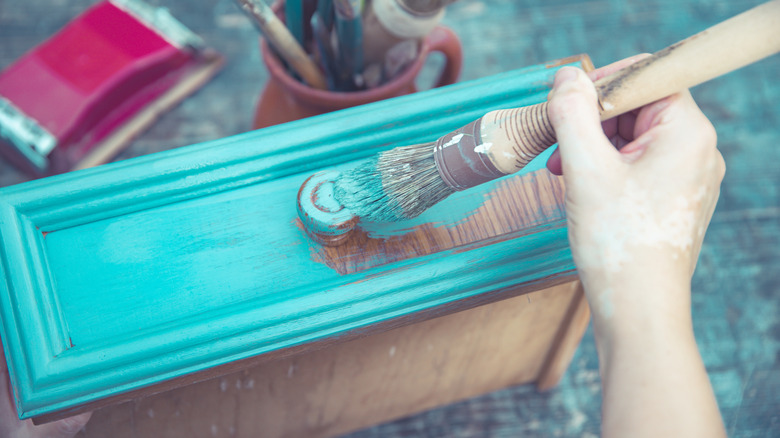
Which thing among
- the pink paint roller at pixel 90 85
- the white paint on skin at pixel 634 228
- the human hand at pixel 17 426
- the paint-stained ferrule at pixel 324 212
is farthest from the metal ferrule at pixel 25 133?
the white paint on skin at pixel 634 228

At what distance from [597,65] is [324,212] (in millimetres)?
689

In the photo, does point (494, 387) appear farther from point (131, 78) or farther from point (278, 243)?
point (131, 78)

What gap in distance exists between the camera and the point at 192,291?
0.48 meters

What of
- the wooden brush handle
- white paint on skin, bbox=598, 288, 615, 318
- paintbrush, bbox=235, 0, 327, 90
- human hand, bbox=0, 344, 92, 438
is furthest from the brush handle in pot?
human hand, bbox=0, 344, 92, 438

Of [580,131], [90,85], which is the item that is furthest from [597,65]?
[90,85]

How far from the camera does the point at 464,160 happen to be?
429 millimetres

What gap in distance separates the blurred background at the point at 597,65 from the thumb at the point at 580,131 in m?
0.55

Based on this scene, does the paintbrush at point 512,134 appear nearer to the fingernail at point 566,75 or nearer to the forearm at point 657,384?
the fingernail at point 566,75

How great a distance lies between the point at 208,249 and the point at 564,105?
319 millimetres

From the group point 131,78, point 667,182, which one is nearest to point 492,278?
point 667,182

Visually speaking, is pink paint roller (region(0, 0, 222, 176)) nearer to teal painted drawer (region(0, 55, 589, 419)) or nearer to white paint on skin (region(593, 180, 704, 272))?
teal painted drawer (region(0, 55, 589, 419))

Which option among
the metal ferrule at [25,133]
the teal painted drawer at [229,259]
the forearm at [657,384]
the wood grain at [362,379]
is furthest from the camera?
the metal ferrule at [25,133]

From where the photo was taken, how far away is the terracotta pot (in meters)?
0.61

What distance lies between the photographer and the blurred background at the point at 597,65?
33.1 inches
